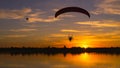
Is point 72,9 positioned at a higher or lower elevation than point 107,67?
higher

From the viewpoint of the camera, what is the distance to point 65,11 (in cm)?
4312

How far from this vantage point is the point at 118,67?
60250 mm

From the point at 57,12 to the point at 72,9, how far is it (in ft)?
8.31

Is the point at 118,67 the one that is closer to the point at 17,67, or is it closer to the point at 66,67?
the point at 66,67

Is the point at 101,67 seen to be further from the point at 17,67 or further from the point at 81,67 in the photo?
the point at 17,67

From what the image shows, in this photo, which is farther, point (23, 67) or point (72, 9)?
point (23, 67)

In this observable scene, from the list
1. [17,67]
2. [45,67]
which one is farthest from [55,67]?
[17,67]

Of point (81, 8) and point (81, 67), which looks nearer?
point (81, 8)

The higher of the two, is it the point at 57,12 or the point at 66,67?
the point at 57,12

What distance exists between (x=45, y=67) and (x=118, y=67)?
465 inches

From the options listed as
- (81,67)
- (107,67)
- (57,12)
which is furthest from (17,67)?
(57,12)

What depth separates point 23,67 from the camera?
2411 inches

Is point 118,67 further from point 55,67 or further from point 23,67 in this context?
point 23,67

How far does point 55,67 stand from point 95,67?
6575 mm
